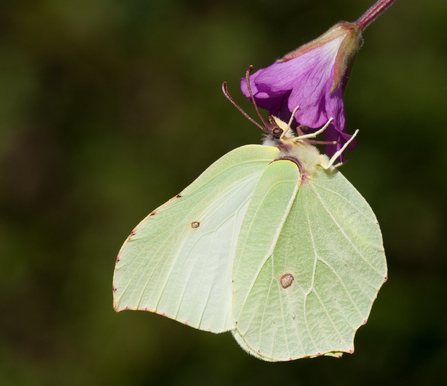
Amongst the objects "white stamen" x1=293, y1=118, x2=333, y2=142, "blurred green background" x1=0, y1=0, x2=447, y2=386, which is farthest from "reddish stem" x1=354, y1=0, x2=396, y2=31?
"blurred green background" x1=0, y1=0, x2=447, y2=386

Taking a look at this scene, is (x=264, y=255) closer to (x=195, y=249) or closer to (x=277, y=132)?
(x=195, y=249)

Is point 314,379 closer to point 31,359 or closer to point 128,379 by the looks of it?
point 128,379

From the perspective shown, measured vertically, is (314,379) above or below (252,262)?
below

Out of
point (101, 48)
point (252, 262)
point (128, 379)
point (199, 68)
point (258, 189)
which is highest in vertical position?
point (101, 48)

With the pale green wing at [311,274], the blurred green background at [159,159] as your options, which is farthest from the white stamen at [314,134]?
the blurred green background at [159,159]

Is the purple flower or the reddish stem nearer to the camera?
the reddish stem

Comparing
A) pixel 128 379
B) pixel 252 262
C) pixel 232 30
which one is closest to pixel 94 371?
pixel 128 379

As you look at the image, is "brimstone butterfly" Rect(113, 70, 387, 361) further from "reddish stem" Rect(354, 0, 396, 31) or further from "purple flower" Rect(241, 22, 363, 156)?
"reddish stem" Rect(354, 0, 396, 31)
